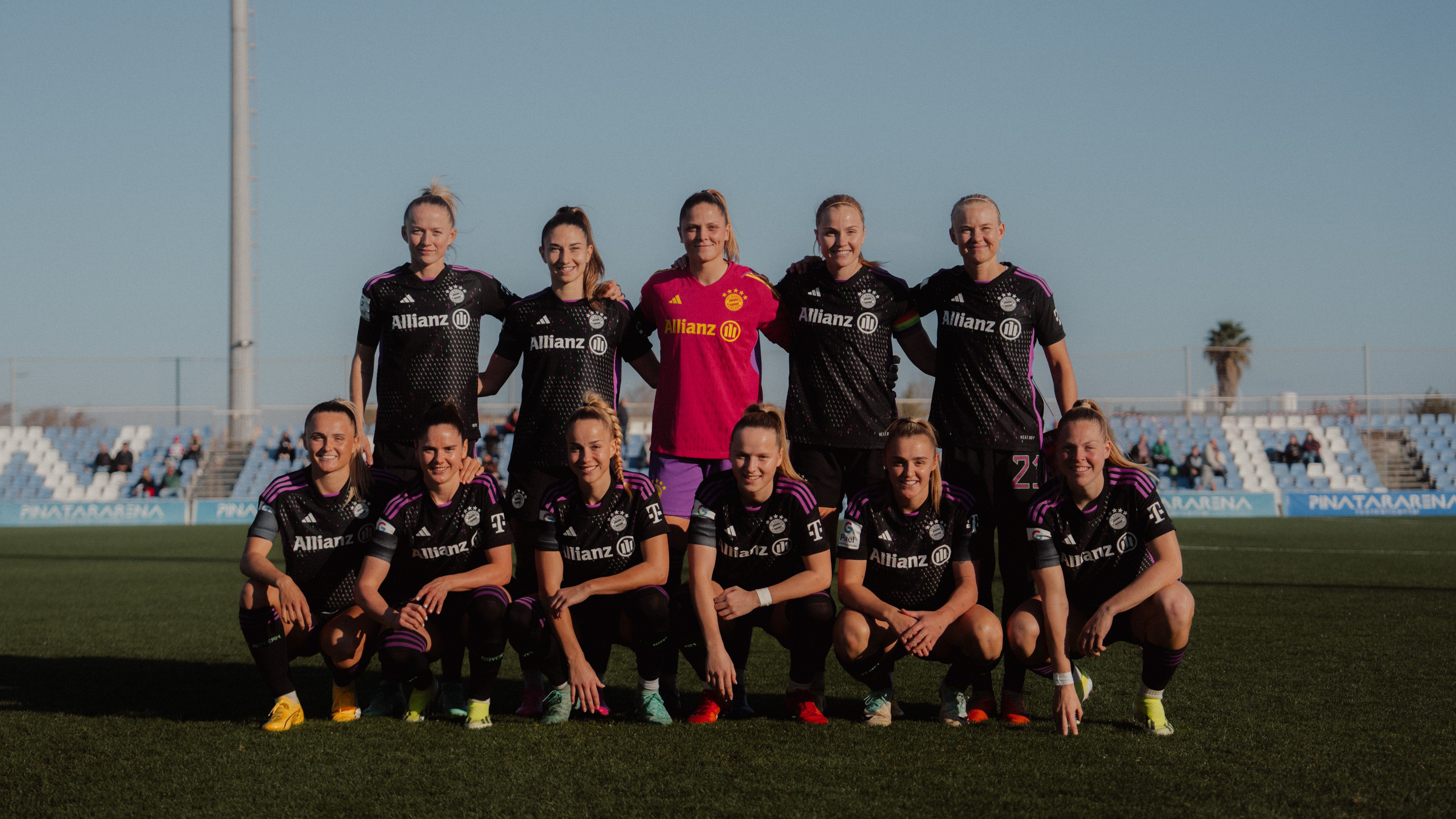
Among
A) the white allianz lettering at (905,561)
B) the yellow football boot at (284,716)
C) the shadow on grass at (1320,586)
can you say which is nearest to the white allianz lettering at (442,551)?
the yellow football boot at (284,716)

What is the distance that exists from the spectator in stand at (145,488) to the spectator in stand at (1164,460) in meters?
18.9

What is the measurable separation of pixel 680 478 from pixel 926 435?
1.02 m

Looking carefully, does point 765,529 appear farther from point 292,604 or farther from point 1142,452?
point 1142,452

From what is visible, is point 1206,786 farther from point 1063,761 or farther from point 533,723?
point 533,723

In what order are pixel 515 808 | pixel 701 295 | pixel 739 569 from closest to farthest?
pixel 515 808, pixel 739 569, pixel 701 295

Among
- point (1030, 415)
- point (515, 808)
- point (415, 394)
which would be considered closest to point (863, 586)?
point (1030, 415)

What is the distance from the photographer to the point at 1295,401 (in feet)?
76.0

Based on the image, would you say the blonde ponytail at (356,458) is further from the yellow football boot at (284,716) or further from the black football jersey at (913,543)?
the black football jersey at (913,543)

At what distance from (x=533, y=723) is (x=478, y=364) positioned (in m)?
Result: 1.45

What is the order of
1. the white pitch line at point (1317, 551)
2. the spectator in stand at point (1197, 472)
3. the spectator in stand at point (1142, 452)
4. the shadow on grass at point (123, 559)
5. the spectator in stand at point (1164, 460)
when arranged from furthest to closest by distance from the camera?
the spectator in stand at point (1164, 460), the spectator in stand at point (1197, 472), the spectator in stand at point (1142, 452), the shadow on grass at point (123, 559), the white pitch line at point (1317, 551)

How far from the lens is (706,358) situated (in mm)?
4348

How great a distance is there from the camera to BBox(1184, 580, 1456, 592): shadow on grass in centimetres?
789

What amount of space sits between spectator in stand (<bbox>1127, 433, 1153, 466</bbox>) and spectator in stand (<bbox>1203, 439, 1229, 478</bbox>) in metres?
1.05

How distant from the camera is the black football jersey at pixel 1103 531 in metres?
3.84
